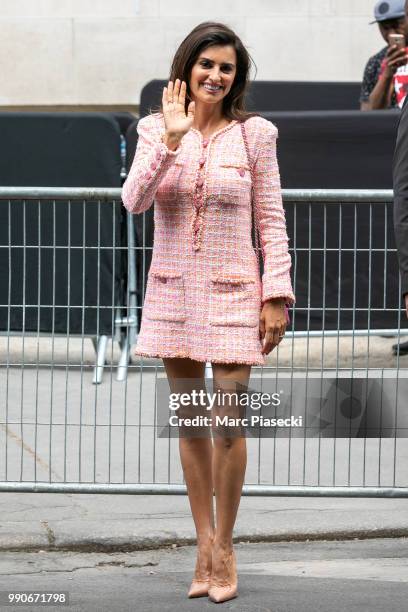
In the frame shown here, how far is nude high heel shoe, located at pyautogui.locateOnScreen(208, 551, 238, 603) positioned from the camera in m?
4.79

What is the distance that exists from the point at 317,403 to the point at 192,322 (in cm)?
139

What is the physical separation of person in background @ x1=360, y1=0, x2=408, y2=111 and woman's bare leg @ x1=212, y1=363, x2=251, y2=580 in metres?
4.77

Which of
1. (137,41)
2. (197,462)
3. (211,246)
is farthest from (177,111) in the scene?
(137,41)

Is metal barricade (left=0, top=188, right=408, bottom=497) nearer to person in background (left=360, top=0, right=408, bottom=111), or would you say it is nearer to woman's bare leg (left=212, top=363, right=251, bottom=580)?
woman's bare leg (left=212, top=363, right=251, bottom=580)

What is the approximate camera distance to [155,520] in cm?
583

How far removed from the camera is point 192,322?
4.80m

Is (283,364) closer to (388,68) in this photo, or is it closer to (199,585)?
(199,585)

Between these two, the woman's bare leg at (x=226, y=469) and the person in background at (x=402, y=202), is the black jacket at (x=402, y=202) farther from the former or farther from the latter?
the woman's bare leg at (x=226, y=469)

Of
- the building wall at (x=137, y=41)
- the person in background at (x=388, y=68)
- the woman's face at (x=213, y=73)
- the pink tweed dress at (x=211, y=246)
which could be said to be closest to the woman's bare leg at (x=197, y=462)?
the pink tweed dress at (x=211, y=246)

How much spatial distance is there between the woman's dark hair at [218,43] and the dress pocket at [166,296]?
0.60 m

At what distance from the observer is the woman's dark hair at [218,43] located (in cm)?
479

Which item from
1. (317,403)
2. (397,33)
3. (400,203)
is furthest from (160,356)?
(397,33)

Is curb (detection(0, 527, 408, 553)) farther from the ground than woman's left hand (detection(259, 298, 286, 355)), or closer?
closer

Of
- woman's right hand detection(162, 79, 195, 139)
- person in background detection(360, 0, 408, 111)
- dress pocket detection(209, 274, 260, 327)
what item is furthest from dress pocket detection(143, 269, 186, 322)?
person in background detection(360, 0, 408, 111)
